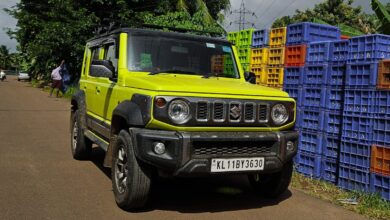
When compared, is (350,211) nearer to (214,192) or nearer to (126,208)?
(214,192)

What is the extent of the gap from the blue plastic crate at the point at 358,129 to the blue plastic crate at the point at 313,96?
2.12 feet

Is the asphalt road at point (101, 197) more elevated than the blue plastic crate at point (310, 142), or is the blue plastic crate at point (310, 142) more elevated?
the blue plastic crate at point (310, 142)

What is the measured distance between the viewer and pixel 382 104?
244 inches

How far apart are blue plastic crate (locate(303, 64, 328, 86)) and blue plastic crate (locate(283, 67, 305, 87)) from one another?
0.09 metres

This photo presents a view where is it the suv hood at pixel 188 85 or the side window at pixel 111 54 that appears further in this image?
the side window at pixel 111 54

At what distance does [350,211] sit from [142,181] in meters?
2.69

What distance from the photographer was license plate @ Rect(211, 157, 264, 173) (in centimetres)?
481

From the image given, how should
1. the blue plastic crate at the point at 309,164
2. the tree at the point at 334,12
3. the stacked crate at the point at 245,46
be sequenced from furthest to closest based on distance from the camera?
the tree at the point at 334,12 → the stacked crate at the point at 245,46 → the blue plastic crate at the point at 309,164

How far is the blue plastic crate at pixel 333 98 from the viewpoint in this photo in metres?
6.96

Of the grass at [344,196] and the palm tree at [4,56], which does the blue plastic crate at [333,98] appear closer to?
the grass at [344,196]

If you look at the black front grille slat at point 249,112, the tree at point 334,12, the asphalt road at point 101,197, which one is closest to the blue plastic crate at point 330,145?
the asphalt road at point 101,197

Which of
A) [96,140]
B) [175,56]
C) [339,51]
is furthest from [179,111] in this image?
[339,51]

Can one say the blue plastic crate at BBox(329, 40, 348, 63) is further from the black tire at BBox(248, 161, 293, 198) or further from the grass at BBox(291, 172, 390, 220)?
the black tire at BBox(248, 161, 293, 198)

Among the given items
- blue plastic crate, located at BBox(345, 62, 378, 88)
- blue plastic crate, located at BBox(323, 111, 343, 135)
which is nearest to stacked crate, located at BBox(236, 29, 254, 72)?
blue plastic crate, located at BBox(323, 111, 343, 135)
